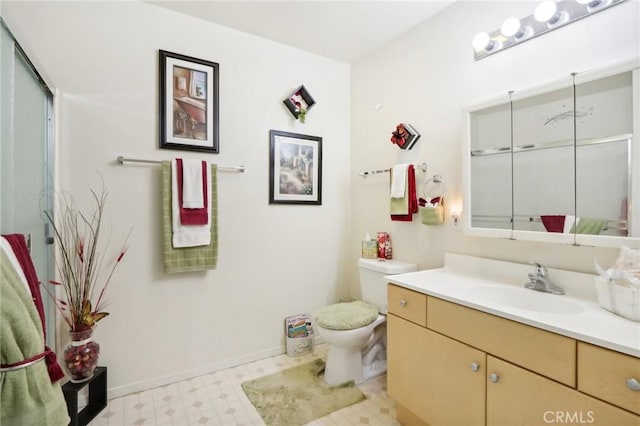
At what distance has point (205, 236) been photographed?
6.58ft

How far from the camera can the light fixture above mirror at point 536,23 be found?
4.37 feet

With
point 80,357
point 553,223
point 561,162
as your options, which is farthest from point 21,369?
point 561,162

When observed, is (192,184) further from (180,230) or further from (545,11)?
(545,11)

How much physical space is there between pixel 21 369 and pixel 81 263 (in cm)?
108

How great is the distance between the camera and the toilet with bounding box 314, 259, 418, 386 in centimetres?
188

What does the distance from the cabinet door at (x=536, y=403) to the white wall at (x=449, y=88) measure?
0.65m

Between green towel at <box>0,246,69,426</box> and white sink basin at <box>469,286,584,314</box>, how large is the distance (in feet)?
5.24

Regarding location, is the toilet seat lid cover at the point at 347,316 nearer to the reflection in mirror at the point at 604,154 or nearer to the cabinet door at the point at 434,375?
the cabinet door at the point at 434,375

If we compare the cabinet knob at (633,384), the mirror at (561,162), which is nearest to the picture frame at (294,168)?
the mirror at (561,162)

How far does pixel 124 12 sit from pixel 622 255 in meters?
2.84

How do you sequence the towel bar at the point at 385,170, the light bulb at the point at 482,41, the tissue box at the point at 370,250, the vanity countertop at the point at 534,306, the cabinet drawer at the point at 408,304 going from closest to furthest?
1. the vanity countertop at the point at 534,306
2. the cabinet drawer at the point at 408,304
3. the light bulb at the point at 482,41
4. the towel bar at the point at 385,170
5. the tissue box at the point at 370,250

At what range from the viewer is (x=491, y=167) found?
5.39ft

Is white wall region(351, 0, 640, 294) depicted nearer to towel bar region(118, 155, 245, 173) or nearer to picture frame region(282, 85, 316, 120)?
picture frame region(282, 85, 316, 120)

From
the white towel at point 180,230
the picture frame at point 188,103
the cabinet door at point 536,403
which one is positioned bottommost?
the cabinet door at point 536,403
